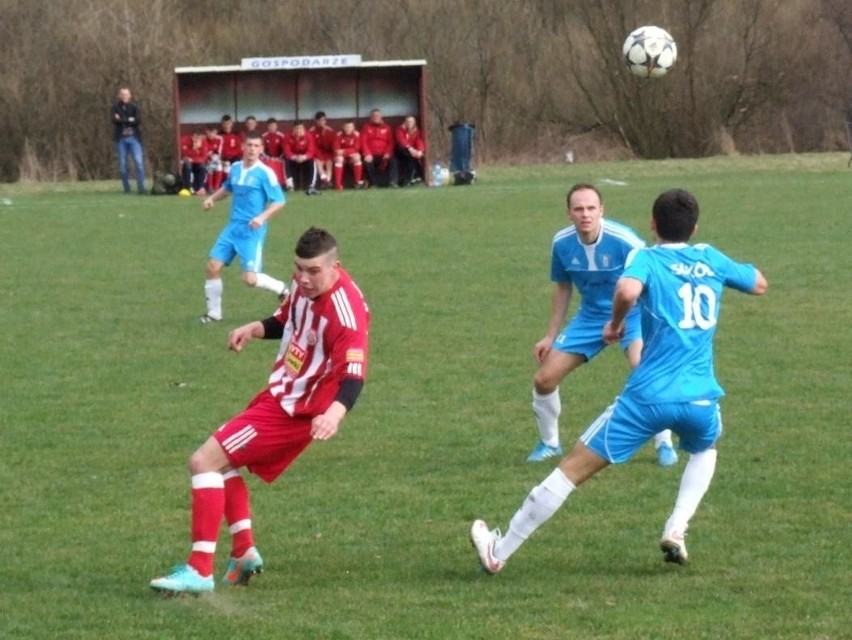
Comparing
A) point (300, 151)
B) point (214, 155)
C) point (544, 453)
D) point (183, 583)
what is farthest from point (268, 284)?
point (300, 151)

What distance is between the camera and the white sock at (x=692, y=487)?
6.05m

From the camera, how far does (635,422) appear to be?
19.2ft

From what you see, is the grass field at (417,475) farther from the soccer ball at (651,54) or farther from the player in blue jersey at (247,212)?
the soccer ball at (651,54)

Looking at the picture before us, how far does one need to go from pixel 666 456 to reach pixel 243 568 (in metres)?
2.86

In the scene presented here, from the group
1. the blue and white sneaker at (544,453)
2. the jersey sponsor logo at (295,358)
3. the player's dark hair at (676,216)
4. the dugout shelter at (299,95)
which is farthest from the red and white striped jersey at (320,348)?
the dugout shelter at (299,95)

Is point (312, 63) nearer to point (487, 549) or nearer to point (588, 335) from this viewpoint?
point (588, 335)

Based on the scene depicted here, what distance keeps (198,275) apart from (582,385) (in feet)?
25.3

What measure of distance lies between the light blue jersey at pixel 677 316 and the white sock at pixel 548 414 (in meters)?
2.33

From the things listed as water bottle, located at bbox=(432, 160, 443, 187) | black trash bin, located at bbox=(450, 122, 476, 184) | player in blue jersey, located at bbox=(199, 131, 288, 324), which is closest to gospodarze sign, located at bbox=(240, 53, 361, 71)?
black trash bin, located at bbox=(450, 122, 476, 184)

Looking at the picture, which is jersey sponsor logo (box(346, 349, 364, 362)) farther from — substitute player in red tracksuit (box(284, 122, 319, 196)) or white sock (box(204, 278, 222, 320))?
substitute player in red tracksuit (box(284, 122, 319, 196))

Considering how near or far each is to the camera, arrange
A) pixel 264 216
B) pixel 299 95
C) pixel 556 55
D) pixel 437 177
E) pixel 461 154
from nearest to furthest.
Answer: pixel 264 216
pixel 437 177
pixel 461 154
pixel 299 95
pixel 556 55

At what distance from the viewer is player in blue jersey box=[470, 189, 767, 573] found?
5.84 meters

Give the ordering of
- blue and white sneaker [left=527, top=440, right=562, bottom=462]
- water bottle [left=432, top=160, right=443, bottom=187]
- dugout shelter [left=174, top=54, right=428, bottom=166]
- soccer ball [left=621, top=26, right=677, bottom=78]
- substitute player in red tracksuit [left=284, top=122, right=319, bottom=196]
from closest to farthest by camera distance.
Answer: blue and white sneaker [left=527, top=440, right=562, bottom=462], soccer ball [left=621, top=26, right=677, bottom=78], substitute player in red tracksuit [left=284, top=122, right=319, bottom=196], water bottle [left=432, top=160, right=443, bottom=187], dugout shelter [left=174, top=54, right=428, bottom=166]

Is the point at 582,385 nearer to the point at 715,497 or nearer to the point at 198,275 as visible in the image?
the point at 715,497
